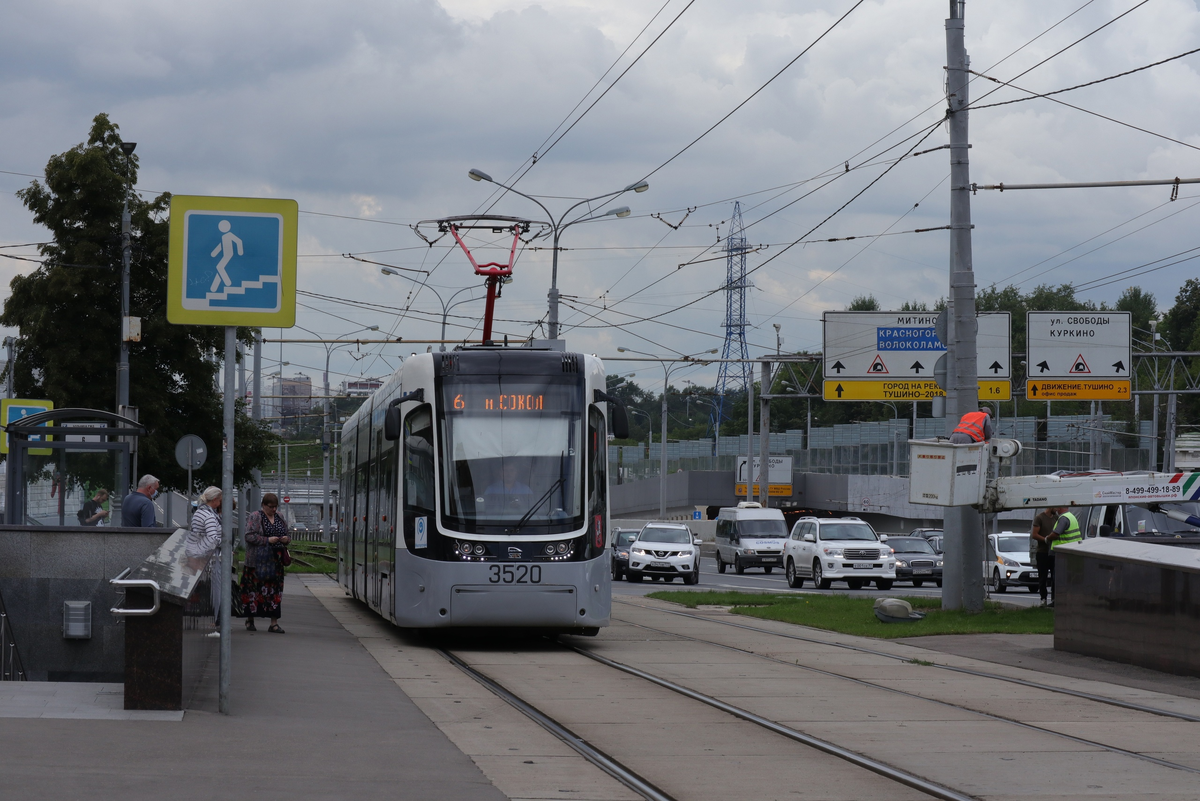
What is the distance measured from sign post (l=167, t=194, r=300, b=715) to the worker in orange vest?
36.7 ft

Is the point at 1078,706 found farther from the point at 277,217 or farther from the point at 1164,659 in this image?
the point at 277,217

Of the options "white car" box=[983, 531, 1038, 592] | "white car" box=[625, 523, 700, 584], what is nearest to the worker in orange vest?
"white car" box=[983, 531, 1038, 592]

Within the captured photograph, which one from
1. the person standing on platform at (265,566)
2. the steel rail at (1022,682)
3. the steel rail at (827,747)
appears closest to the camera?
the steel rail at (827,747)

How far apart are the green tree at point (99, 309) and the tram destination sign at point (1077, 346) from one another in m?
18.5

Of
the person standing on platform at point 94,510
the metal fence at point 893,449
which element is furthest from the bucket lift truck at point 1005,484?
the metal fence at point 893,449

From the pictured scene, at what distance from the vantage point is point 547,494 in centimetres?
1538

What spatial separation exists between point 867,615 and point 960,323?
4437 mm

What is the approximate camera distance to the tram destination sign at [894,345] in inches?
1353

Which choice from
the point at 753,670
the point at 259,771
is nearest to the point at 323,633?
the point at 753,670

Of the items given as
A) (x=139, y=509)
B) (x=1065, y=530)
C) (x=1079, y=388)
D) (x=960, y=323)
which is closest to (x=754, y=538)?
(x=1079, y=388)

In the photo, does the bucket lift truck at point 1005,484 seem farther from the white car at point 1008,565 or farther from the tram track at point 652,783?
the white car at point 1008,565

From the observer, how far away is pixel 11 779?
22.4 ft

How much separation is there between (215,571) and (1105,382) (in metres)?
27.2

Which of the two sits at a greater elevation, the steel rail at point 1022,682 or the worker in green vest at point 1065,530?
the worker in green vest at point 1065,530
